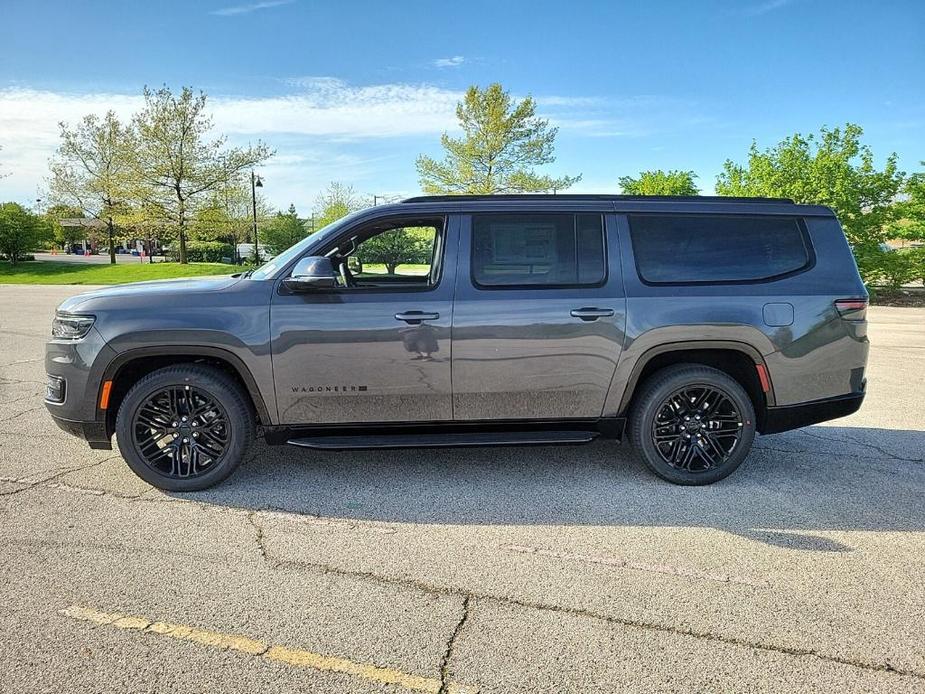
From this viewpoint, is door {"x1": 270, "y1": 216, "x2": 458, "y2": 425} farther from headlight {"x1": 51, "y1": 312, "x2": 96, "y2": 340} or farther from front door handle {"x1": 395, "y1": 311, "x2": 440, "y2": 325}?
headlight {"x1": 51, "y1": 312, "x2": 96, "y2": 340}

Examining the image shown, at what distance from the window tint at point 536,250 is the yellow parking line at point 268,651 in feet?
8.53

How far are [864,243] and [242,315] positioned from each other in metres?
21.0

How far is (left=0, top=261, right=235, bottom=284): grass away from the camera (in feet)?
107

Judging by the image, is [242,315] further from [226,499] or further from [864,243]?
[864,243]

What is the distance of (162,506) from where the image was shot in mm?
4148

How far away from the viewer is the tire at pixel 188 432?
4.30m

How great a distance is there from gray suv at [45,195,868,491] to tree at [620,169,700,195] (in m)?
34.0

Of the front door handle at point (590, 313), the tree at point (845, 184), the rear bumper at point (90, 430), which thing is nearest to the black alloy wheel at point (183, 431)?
the rear bumper at point (90, 430)

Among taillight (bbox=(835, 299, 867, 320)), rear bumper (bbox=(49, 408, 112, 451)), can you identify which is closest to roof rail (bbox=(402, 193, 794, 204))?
taillight (bbox=(835, 299, 867, 320))

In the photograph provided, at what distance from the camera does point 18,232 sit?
129 ft

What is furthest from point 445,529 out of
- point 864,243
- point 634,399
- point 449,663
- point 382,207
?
point 864,243

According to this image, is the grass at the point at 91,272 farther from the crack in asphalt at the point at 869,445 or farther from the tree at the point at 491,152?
the crack in asphalt at the point at 869,445

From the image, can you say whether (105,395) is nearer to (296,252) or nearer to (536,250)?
(296,252)

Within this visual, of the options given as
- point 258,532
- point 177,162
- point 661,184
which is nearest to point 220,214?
point 177,162
